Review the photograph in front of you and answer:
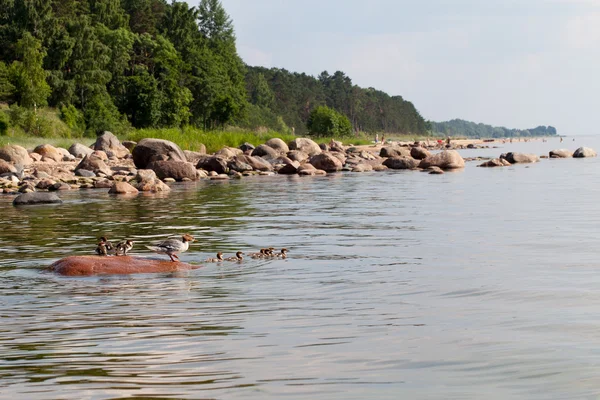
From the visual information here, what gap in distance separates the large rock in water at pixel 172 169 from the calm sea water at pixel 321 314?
17.0 metres

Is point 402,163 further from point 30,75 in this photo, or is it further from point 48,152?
point 30,75

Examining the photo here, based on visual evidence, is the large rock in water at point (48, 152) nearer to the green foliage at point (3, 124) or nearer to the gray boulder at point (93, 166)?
the gray boulder at point (93, 166)

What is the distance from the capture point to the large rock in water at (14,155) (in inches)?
1391

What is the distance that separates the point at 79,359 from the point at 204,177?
30743mm

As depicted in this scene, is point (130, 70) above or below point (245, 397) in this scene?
above

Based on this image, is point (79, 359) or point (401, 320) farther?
point (401, 320)

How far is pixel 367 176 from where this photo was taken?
125ft

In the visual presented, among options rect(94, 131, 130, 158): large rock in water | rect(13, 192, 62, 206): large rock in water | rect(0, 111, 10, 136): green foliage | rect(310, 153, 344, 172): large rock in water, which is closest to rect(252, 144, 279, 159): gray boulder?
rect(310, 153, 344, 172): large rock in water

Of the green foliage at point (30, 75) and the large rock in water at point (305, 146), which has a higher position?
the green foliage at point (30, 75)

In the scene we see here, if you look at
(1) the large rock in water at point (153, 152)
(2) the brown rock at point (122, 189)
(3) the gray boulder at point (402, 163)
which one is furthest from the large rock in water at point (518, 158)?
(2) the brown rock at point (122, 189)

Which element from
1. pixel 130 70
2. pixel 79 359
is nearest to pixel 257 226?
pixel 79 359

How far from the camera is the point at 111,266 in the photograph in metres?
10.7

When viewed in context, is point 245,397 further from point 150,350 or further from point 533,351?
point 533,351

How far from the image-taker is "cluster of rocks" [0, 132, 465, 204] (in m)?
29.7
